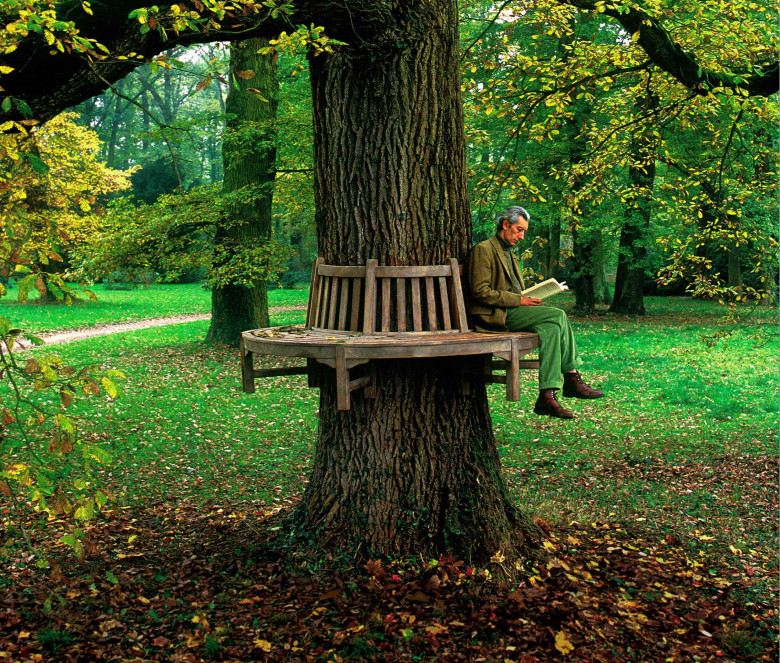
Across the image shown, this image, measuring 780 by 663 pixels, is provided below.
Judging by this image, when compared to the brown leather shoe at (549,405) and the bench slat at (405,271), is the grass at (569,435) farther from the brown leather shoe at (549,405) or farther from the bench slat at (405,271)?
the bench slat at (405,271)

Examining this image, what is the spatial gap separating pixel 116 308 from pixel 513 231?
28177 millimetres

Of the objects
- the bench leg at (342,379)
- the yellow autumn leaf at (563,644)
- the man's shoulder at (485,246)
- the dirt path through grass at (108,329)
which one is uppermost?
the man's shoulder at (485,246)

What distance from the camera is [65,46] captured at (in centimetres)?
436

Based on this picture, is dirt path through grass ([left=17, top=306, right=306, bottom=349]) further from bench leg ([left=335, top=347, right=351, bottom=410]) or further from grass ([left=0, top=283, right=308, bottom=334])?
bench leg ([left=335, top=347, right=351, bottom=410])

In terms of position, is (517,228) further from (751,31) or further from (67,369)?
(751,31)

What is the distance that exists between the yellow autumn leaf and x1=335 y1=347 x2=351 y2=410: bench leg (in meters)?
2.09

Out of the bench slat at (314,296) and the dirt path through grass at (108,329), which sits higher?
the bench slat at (314,296)

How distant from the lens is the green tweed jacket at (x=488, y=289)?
5.61 meters

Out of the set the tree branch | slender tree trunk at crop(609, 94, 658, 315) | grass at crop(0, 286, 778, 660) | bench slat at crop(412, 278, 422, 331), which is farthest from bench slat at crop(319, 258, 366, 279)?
slender tree trunk at crop(609, 94, 658, 315)

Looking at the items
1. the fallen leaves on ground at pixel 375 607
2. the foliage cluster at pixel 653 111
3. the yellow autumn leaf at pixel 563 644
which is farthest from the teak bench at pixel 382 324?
the foliage cluster at pixel 653 111

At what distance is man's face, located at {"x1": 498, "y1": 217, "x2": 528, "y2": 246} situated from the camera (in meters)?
5.90

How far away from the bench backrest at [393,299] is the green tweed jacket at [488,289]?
0.21 meters

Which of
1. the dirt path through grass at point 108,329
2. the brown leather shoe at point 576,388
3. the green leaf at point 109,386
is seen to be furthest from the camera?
the dirt path through grass at point 108,329

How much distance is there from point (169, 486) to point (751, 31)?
28.8 feet
